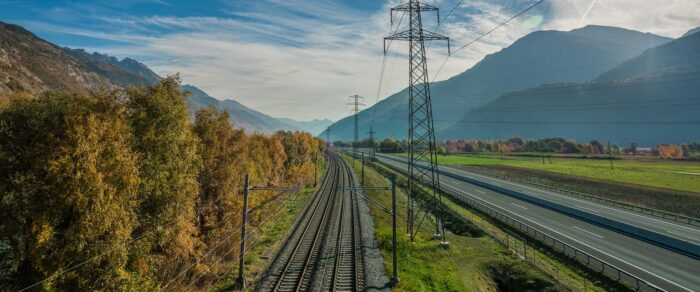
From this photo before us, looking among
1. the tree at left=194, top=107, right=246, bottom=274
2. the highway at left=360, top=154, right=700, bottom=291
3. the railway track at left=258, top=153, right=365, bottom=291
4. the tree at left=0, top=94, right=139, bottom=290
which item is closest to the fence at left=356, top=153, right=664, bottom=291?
the highway at left=360, top=154, right=700, bottom=291

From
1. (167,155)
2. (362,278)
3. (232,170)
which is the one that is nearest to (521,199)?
(362,278)

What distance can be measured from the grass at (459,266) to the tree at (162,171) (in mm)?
14872

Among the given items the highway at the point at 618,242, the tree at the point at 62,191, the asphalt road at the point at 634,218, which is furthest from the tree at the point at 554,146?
the tree at the point at 62,191

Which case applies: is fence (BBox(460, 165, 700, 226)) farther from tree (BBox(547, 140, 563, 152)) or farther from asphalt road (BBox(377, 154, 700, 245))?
tree (BBox(547, 140, 563, 152))

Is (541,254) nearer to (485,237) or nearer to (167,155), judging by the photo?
(485,237)

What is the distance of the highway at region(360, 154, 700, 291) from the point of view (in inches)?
1030

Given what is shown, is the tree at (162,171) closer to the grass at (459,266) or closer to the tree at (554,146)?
the grass at (459,266)

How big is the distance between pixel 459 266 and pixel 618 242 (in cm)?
2034

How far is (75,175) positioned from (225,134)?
1624 centimetres

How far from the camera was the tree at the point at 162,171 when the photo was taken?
17.4 meters

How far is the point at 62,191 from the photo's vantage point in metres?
12.9

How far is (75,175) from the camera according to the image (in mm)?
13047

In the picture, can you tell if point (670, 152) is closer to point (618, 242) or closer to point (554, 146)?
point (554, 146)

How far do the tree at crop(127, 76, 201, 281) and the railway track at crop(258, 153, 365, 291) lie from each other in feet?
21.7
